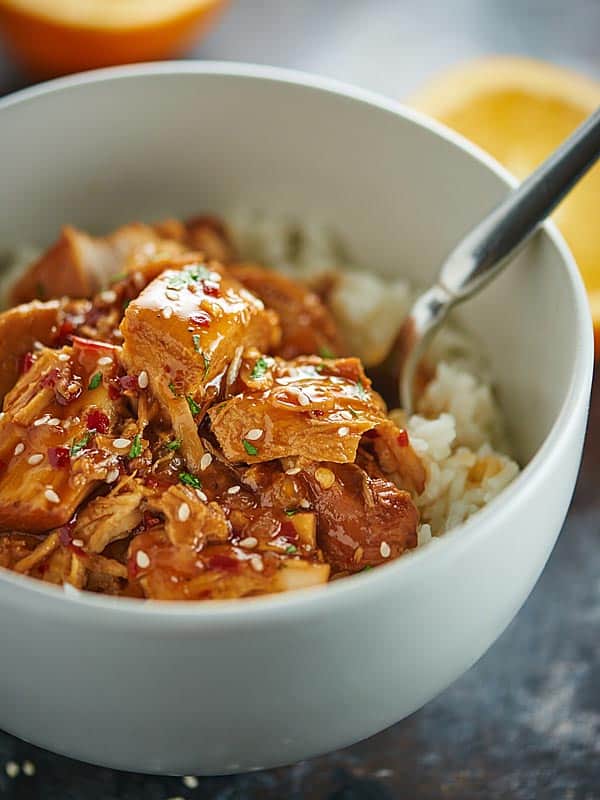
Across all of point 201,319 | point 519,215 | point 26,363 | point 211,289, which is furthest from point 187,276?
point 519,215

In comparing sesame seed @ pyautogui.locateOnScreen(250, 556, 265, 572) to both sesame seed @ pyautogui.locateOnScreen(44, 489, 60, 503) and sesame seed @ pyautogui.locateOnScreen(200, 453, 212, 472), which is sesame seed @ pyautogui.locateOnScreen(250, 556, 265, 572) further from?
sesame seed @ pyautogui.locateOnScreen(44, 489, 60, 503)

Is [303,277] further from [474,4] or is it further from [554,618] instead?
[474,4]

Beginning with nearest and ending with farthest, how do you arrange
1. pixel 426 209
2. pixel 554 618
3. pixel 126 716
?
pixel 126 716 → pixel 554 618 → pixel 426 209

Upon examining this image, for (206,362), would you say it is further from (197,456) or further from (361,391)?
(361,391)

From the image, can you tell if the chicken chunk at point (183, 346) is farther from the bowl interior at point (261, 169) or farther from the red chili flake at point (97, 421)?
the bowl interior at point (261, 169)

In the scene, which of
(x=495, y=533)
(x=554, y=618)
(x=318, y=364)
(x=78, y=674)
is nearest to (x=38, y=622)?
(x=78, y=674)

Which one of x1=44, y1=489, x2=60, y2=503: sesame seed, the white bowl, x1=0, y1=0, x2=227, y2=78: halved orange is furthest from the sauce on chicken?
x1=0, y1=0, x2=227, y2=78: halved orange
